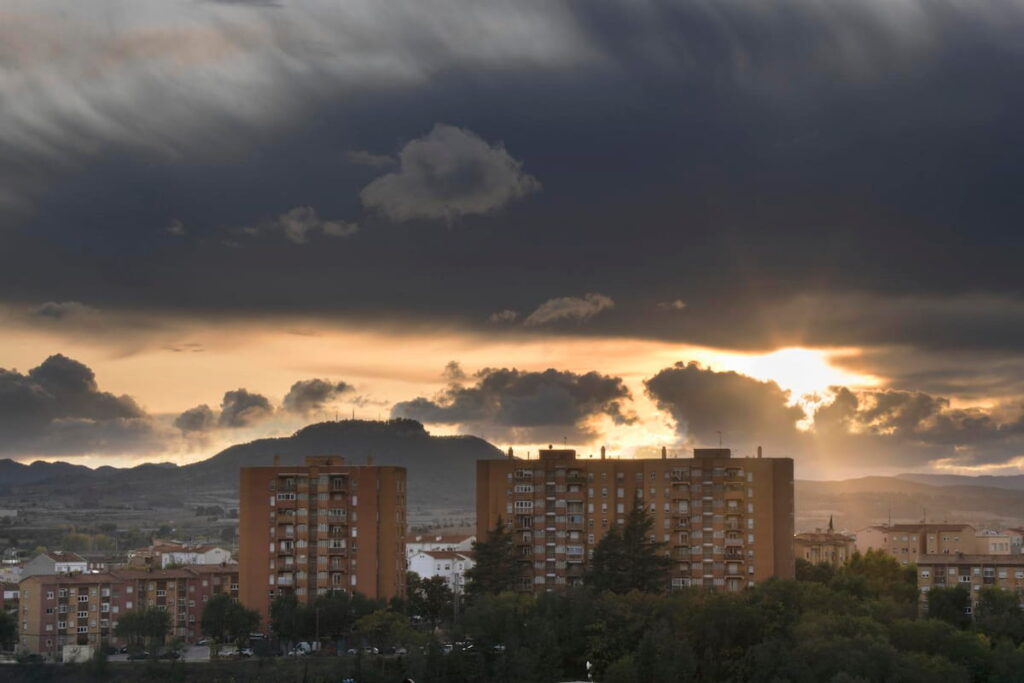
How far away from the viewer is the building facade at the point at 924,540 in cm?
11275

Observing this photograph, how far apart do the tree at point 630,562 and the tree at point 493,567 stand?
458 centimetres

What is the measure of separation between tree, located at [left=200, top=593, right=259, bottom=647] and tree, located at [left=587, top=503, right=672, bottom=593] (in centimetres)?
1874

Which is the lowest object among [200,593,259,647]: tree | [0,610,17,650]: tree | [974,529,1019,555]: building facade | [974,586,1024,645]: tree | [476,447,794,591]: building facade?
[0,610,17,650]: tree

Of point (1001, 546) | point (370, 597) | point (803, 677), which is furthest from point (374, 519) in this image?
point (1001, 546)

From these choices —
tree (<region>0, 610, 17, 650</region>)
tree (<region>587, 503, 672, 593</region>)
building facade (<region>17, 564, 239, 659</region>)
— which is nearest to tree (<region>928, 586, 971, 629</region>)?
tree (<region>587, 503, 672, 593</region>)

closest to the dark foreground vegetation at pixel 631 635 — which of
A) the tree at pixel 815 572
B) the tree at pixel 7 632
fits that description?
the tree at pixel 815 572

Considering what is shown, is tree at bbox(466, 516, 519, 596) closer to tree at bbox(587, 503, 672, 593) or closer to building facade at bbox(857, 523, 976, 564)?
tree at bbox(587, 503, 672, 593)

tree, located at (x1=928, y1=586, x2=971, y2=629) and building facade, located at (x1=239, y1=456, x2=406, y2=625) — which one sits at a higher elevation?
building facade, located at (x1=239, y1=456, x2=406, y2=625)

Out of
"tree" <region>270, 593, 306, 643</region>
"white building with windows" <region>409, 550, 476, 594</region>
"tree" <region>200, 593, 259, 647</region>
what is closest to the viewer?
"tree" <region>270, 593, 306, 643</region>

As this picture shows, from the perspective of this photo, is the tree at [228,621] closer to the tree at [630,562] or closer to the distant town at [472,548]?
the distant town at [472,548]

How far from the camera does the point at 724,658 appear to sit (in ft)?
217

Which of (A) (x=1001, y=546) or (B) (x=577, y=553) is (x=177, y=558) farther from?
(A) (x=1001, y=546)

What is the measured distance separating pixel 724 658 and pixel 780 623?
3036 millimetres

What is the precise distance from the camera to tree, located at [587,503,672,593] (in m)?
81.5
